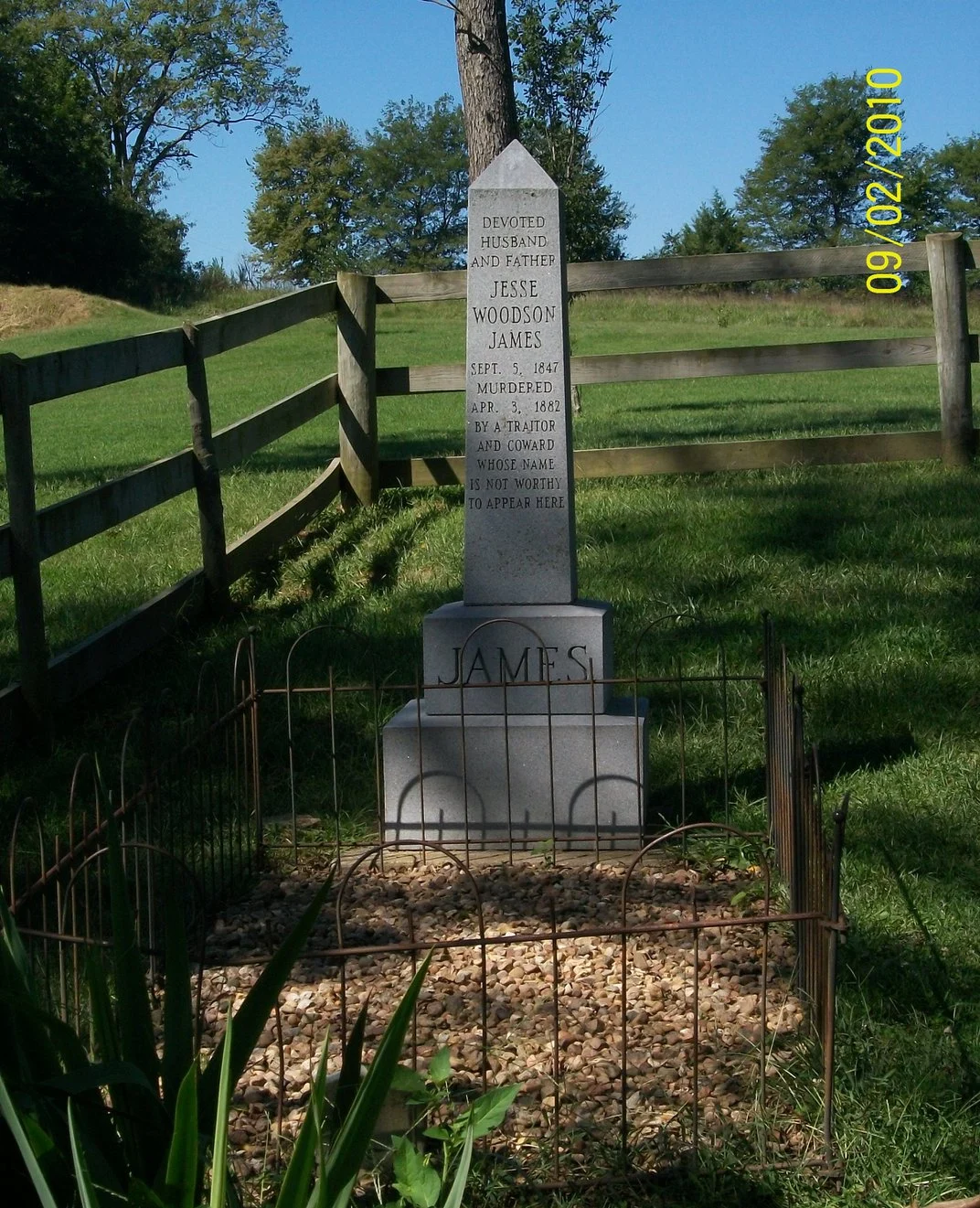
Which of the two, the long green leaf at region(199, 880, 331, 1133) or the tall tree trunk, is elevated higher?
the tall tree trunk

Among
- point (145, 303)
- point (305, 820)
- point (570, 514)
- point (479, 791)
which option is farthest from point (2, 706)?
point (145, 303)

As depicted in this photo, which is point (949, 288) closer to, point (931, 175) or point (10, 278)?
point (10, 278)

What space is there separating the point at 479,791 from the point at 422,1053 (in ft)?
4.86

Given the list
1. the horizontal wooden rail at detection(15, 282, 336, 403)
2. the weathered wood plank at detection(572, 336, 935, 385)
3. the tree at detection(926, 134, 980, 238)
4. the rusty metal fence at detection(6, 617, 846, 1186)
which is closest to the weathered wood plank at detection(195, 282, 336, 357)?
the horizontal wooden rail at detection(15, 282, 336, 403)

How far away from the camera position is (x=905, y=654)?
5668 mm

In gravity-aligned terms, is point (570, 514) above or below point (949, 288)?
below

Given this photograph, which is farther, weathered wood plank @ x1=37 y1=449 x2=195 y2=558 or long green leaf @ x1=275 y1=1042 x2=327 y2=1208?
weathered wood plank @ x1=37 y1=449 x2=195 y2=558

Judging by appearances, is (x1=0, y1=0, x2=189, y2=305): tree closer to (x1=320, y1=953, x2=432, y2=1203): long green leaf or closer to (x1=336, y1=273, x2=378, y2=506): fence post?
(x1=336, y1=273, x2=378, y2=506): fence post

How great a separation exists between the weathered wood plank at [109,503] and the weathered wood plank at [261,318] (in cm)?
59

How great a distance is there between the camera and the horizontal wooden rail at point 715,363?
28.4ft

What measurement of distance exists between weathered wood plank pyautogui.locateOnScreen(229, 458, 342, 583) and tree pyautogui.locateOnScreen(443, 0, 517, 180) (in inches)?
132

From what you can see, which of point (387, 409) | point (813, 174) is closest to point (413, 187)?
point (813, 174)

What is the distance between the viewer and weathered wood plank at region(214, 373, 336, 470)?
700 centimetres

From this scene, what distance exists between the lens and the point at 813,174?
85750 mm
